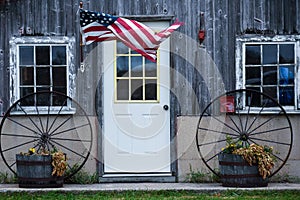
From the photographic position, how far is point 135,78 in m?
9.87

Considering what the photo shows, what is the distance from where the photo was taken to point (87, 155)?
31.4 ft

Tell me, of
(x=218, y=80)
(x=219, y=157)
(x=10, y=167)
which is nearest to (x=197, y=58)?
(x=218, y=80)

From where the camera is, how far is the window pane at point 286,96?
32.1ft

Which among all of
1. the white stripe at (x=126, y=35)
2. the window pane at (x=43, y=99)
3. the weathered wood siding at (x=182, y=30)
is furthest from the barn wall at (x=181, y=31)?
the white stripe at (x=126, y=35)

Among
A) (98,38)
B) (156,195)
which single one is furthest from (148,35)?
(156,195)

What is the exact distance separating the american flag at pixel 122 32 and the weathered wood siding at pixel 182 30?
52 centimetres

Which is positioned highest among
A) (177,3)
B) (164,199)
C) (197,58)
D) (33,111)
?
(177,3)

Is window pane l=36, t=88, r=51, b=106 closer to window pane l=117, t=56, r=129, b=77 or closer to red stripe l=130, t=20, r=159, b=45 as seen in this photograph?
window pane l=117, t=56, r=129, b=77

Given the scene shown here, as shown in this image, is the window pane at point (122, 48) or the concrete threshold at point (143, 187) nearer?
the concrete threshold at point (143, 187)

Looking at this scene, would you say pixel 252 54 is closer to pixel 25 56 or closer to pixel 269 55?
pixel 269 55

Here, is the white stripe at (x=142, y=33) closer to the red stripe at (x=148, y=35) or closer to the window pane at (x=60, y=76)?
the red stripe at (x=148, y=35)

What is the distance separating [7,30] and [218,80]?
3.06m

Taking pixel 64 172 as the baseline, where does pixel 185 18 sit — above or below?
above

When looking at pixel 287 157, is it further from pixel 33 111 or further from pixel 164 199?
pixel 33 111
